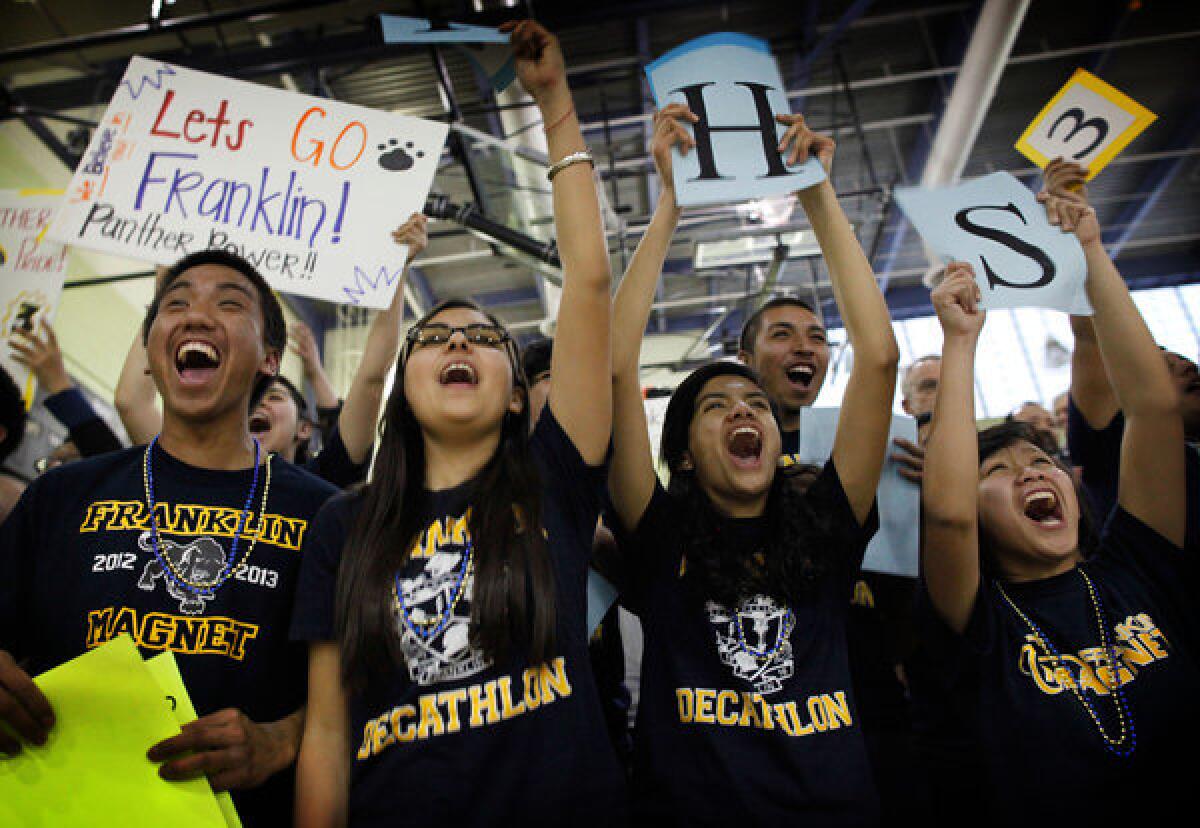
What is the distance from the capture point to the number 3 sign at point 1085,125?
1.74 meters

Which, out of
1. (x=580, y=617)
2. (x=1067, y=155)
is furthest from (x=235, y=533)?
(x=1067, y=155)

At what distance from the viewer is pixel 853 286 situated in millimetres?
1467

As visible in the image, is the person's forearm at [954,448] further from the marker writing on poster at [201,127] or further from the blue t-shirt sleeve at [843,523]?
the marker writing on poster at [201,127]

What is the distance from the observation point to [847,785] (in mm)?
1170

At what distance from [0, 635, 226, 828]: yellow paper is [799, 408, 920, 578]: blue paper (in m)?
1.27

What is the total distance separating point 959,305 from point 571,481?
3.11 ft

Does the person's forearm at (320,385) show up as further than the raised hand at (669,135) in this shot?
Yes

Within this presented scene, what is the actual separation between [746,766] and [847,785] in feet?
0.54

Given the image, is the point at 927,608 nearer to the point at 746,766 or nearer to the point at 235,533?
the point at 746,766

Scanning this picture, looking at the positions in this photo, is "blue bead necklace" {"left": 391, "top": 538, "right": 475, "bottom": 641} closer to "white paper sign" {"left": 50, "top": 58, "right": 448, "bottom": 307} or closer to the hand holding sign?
the hand holding sign

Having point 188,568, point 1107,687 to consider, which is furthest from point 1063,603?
point 188,568

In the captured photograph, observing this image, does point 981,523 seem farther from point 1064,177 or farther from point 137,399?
point 137,399

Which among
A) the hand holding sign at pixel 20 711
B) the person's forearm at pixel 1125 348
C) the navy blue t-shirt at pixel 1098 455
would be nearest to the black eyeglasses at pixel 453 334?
the hand holding sign at pixel 20 711

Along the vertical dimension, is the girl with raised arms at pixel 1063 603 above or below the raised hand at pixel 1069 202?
below
